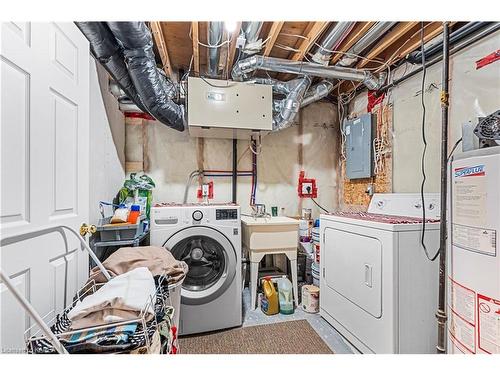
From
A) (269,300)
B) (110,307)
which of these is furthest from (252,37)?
(269,300)

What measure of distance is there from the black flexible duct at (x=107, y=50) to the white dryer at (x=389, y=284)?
211 centimetres

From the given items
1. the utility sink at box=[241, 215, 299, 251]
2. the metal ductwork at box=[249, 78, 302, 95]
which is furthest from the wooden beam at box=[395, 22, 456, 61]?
the utility sink at box=[241, 215, 299, 251]

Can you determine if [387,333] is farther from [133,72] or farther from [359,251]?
[133,72]

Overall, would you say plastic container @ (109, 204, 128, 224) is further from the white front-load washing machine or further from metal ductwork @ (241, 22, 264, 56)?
metal ductwork @ (241, 22, 264, 56)

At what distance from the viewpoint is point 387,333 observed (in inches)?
59.1

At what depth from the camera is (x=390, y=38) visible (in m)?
1.97

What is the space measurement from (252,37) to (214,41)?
304mm

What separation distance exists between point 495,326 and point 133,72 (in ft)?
8.09

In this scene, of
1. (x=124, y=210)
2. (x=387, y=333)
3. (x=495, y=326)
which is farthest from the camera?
(x=124, y=210)

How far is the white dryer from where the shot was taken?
58.2 inches

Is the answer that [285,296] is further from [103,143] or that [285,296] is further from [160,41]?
[160,41]

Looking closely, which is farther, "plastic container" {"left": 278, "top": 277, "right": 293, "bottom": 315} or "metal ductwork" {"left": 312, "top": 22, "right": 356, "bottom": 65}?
"plastic container" {"left": 278, "top": 277, "right": 293, "bottom": 315}

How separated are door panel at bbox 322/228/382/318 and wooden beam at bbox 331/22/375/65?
1.58 meters
